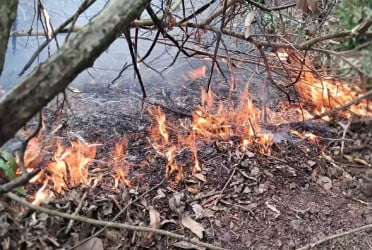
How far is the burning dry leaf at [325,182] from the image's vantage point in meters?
2.91

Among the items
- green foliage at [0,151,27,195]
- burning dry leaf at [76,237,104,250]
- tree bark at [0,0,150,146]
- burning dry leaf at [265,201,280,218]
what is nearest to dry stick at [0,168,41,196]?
tree bark at [0,0,150,146]

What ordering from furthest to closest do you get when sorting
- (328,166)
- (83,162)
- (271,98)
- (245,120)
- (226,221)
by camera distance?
(271,98) → (245,120) → (328,166) → (83,162) → (226,221)

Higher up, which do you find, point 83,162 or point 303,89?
point 303,89

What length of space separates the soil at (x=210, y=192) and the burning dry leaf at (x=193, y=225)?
0.02 m

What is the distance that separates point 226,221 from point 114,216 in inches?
25.2

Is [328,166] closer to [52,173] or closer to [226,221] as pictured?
[226,221]

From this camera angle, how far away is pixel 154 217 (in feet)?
7.84

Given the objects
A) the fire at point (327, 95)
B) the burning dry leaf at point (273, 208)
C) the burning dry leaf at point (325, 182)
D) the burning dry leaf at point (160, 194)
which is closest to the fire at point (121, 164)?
the burning dry leaf at point (160, 194)

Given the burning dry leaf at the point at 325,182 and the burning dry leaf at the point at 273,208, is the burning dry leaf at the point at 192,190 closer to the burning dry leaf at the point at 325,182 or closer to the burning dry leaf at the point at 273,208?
the burning dry leaf at the point at 273,208

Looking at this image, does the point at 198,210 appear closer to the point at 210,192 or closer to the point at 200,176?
the point at 210,192

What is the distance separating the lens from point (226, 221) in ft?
8.31

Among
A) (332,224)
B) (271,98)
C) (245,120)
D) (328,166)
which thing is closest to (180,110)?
(245,120)

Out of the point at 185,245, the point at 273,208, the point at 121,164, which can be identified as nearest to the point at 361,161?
the point at 273,208

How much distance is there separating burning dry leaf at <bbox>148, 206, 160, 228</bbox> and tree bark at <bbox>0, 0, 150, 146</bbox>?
130 centimetres
